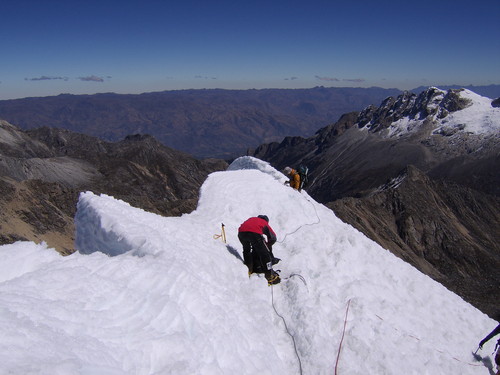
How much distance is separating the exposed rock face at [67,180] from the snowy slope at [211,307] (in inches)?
725

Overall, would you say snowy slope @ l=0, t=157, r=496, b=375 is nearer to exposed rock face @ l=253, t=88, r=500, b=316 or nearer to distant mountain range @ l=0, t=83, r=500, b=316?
distant mountain range @ l=0, t=83, r=500, b=316

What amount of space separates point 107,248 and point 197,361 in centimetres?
522

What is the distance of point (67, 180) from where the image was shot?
95.5 metres

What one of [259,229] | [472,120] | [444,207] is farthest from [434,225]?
[472,120]

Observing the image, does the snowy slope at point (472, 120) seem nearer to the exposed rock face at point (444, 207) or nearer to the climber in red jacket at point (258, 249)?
the exposed rock face at point (444, 207)

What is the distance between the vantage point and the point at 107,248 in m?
10.7

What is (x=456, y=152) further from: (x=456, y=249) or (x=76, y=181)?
(x=76, y=181)

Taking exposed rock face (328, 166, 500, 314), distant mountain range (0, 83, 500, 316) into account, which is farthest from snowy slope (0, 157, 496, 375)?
exposed rock face (328, 166, 500, 314)

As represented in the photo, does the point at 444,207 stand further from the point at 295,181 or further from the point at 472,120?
the point at 472,120

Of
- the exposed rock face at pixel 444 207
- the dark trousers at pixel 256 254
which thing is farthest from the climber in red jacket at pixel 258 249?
the exposed rock face at pixel 444 207

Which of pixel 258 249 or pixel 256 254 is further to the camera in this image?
pixel 256 254

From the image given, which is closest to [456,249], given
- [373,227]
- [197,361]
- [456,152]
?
[373,227]

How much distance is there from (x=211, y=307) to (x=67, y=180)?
98.0 meters

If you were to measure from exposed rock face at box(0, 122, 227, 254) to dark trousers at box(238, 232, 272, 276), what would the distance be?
18.9 m
